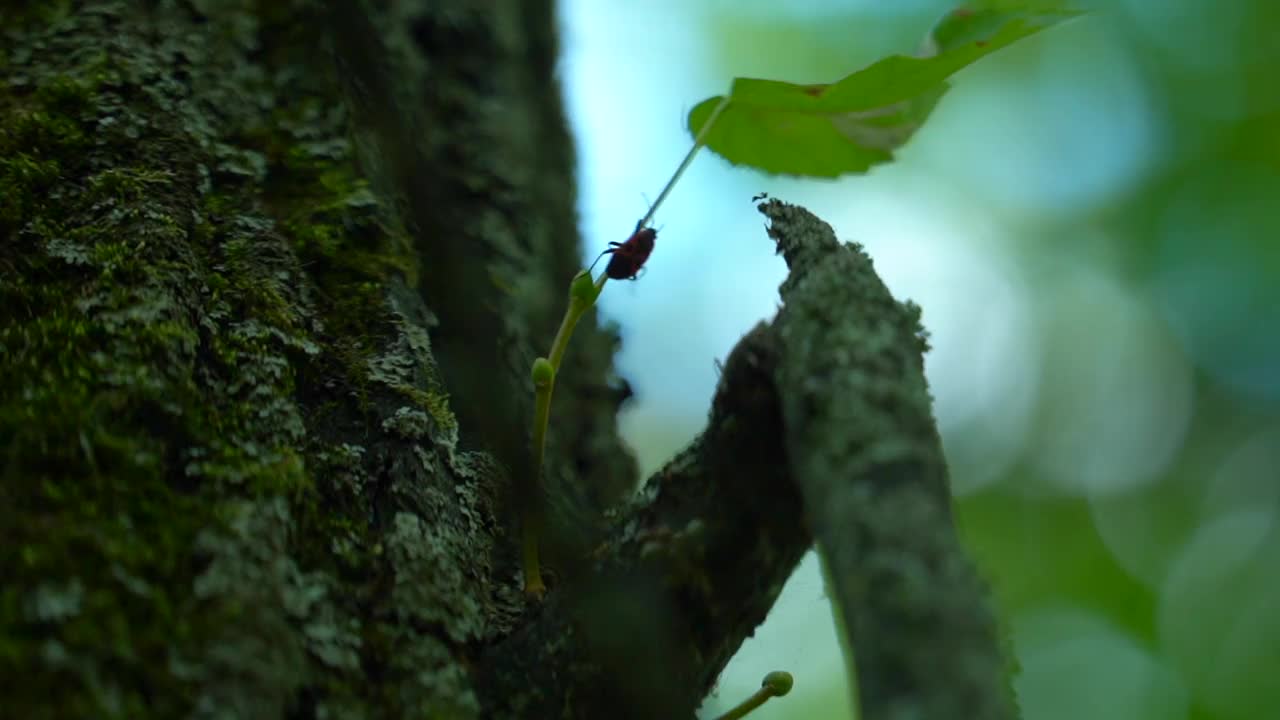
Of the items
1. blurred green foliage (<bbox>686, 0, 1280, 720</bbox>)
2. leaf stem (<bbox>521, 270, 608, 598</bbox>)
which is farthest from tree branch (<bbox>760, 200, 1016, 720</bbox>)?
blurred green foliage (<bbox>686, 0, 1280, 720</bbox>)

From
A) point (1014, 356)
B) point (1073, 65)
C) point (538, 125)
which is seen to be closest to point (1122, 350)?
point (1014, 356)

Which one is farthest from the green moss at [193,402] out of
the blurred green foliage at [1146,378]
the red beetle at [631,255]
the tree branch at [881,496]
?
the blurred green foliage at [1146,378]

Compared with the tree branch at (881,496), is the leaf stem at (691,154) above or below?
above

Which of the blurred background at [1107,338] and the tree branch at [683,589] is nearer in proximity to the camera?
the tree branch at [683,589]

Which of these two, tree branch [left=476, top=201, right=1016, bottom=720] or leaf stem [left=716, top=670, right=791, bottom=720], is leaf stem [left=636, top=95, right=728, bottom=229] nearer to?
tree branch [left=476, top=201, right=1016, bottom=720]

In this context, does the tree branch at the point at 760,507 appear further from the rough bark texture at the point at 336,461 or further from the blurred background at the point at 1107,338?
the blurred background at the point at 1107,338

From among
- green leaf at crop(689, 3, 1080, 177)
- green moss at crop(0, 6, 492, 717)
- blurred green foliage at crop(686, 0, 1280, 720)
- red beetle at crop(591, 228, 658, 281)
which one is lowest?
green moss at crop(0, 6, 492, 717)
